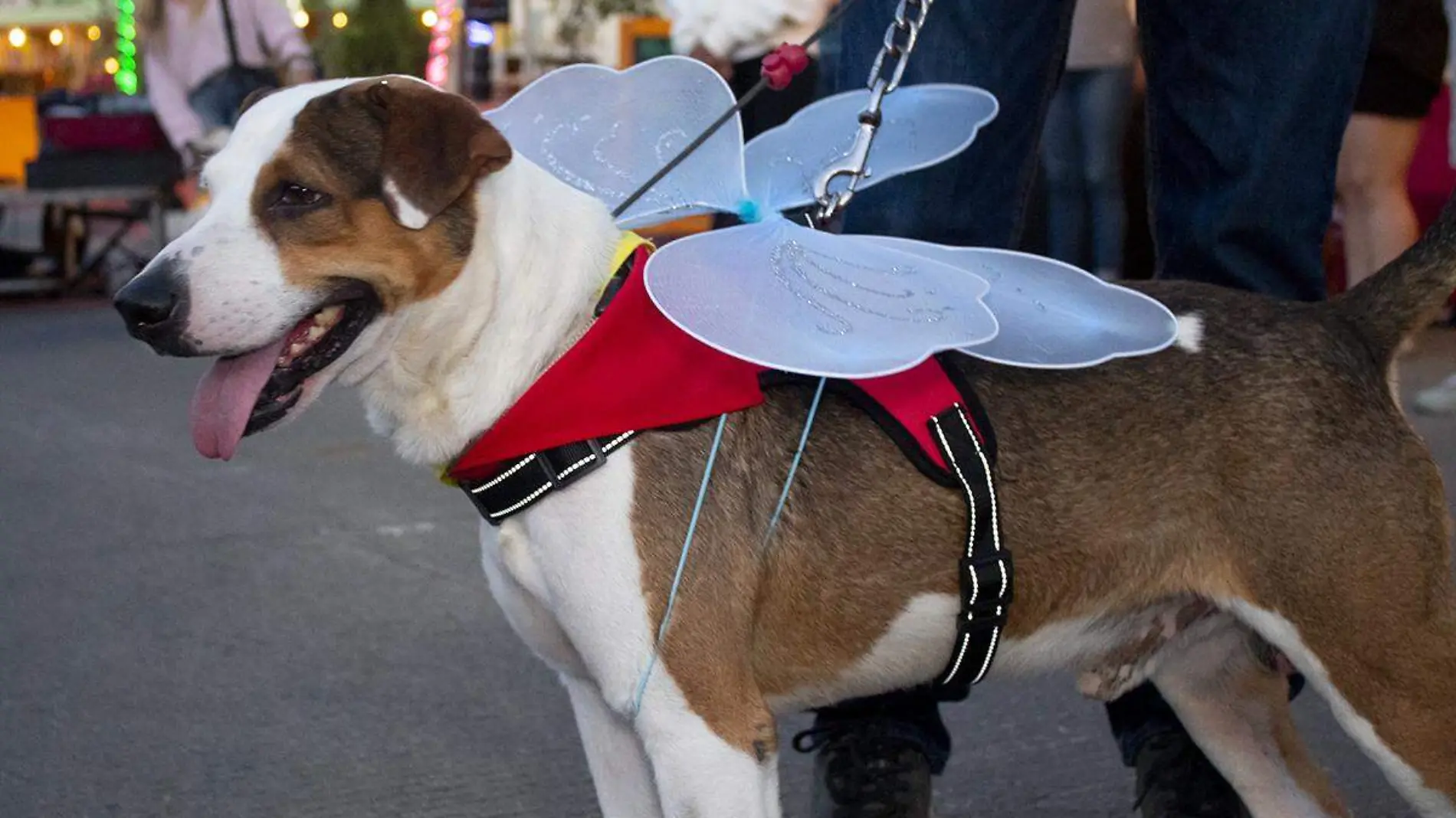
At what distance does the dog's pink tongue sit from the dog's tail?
181 cm

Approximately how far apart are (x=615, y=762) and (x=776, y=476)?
1.86 feet

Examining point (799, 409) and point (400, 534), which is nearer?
point (799, 409)

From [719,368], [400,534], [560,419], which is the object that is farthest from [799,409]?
[400,534]

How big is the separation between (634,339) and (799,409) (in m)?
0.32

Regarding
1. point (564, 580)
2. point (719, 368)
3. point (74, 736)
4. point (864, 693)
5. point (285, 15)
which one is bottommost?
point (285, 15)

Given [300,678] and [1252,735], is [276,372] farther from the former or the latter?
[300,678]

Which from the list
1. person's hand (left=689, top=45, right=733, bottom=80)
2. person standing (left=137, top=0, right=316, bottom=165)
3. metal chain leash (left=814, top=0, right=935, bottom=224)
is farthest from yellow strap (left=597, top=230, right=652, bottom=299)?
person standing (left=137, top=0, right=316, bottom=165)

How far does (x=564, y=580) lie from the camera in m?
2.79

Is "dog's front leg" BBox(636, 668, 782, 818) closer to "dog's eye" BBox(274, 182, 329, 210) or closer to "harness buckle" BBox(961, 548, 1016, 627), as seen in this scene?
"harness buckle" BBox(961, 548, 1016, 627)

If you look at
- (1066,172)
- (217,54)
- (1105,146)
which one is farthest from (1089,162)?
(217,54)

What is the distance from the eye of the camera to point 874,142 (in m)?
3.30

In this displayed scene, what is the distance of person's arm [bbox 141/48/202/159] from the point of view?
10609mm

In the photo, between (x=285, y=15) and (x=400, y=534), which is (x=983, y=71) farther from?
(x=285, y=15)

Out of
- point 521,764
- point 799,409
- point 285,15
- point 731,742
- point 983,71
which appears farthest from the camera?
point 285,15
